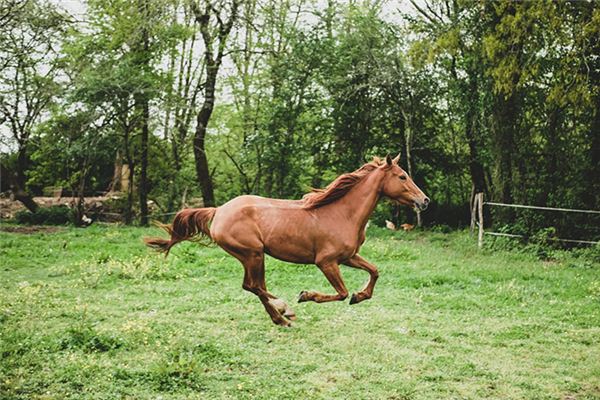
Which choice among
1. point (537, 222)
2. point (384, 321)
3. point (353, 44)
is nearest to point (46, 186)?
point (353, 44)

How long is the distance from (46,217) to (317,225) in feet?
63.5

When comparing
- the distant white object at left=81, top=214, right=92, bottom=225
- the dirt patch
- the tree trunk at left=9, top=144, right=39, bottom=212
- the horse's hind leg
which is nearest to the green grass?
the horse's hind leg

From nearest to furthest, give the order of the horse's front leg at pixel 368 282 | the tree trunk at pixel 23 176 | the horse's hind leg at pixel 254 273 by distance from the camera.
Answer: the horse's front leg at pixel 368 282 < the horse's hind leg at pixel 254 273 < the tree trunk at pixel 23 176

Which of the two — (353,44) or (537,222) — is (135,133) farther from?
(537,222)

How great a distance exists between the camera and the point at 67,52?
2302cm

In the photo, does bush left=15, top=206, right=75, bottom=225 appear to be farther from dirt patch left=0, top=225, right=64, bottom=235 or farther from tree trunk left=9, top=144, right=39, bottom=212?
dirt patch left=0, top=225, right=64, bottom=235

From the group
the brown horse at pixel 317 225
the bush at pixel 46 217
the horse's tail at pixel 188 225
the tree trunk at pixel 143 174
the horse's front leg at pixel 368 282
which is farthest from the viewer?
the tree trunk at pixel 143 174

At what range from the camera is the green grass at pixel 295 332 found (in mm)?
6359

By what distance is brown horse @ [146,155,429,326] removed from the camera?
208 inches

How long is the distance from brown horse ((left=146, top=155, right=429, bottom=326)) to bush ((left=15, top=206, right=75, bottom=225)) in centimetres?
1783

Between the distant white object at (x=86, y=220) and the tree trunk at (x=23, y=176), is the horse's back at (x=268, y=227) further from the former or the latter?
the tree trunk at (x=23, y=176)

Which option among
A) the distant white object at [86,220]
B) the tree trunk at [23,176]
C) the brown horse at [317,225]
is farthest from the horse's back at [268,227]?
the tree trunk at [23,176]

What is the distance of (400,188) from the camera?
5.20 m

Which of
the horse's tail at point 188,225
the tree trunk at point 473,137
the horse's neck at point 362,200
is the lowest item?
the horse's tail at point 188,225
